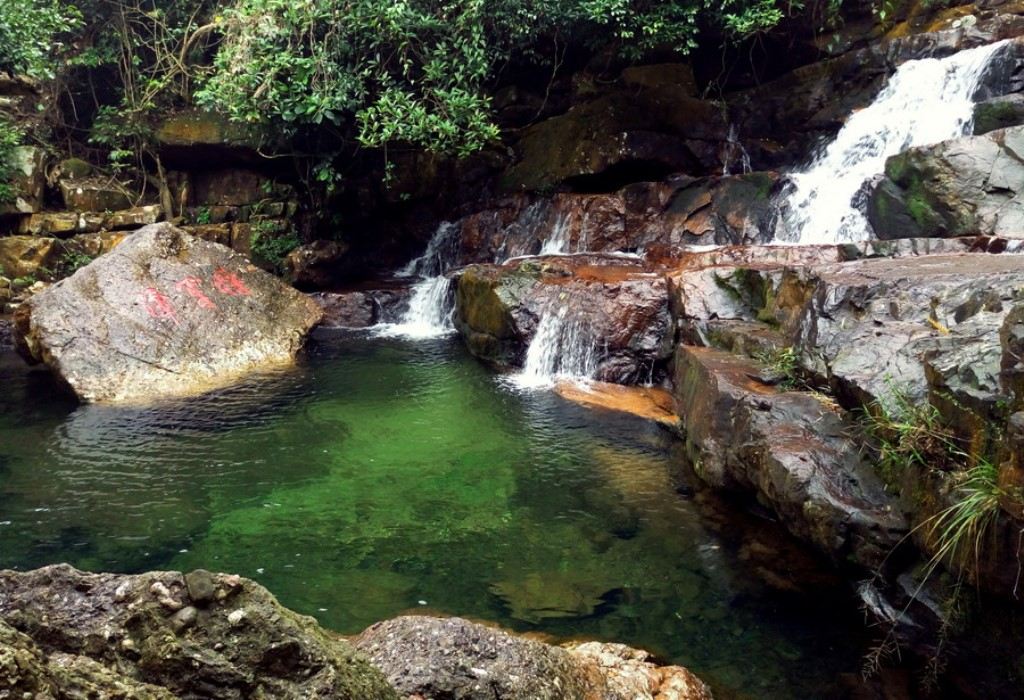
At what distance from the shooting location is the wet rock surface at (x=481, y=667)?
279 cm

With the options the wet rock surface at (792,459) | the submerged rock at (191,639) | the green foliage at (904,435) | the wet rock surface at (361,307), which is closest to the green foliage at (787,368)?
the wet rock surface at (792,459)

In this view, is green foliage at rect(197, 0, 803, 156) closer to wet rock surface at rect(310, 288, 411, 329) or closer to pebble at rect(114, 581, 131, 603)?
wet rock surface at rect(310, 288, 411, 329)

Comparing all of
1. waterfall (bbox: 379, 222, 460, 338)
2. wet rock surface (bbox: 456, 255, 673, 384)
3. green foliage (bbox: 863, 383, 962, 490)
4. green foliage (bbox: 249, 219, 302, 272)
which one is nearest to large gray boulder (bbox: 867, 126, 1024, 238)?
wet rock surface (bbox: 456, 255, 673, 384)

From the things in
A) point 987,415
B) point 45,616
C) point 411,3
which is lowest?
point 45,616

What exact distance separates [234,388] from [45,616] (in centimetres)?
735

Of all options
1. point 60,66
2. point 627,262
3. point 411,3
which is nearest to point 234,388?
point 627,262

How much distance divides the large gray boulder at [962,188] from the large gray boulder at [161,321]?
8.23 m

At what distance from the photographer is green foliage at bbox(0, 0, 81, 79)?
12.5m

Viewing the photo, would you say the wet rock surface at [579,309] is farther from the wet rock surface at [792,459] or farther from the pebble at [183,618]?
the pebble at [183,618]

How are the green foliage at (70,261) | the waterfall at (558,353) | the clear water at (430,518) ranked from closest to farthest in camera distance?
the clear water at (430,518), the waterfall at (558,353), the green foliage at (70,261)

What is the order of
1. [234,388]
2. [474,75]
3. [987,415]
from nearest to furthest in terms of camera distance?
[987,415], [234,388], [474,75]

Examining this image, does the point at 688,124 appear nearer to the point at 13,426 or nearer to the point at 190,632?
the point at 13,426

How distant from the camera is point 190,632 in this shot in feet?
6.93

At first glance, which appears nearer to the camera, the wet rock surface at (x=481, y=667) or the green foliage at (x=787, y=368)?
the wet rock surface at (x=481, y=667)
